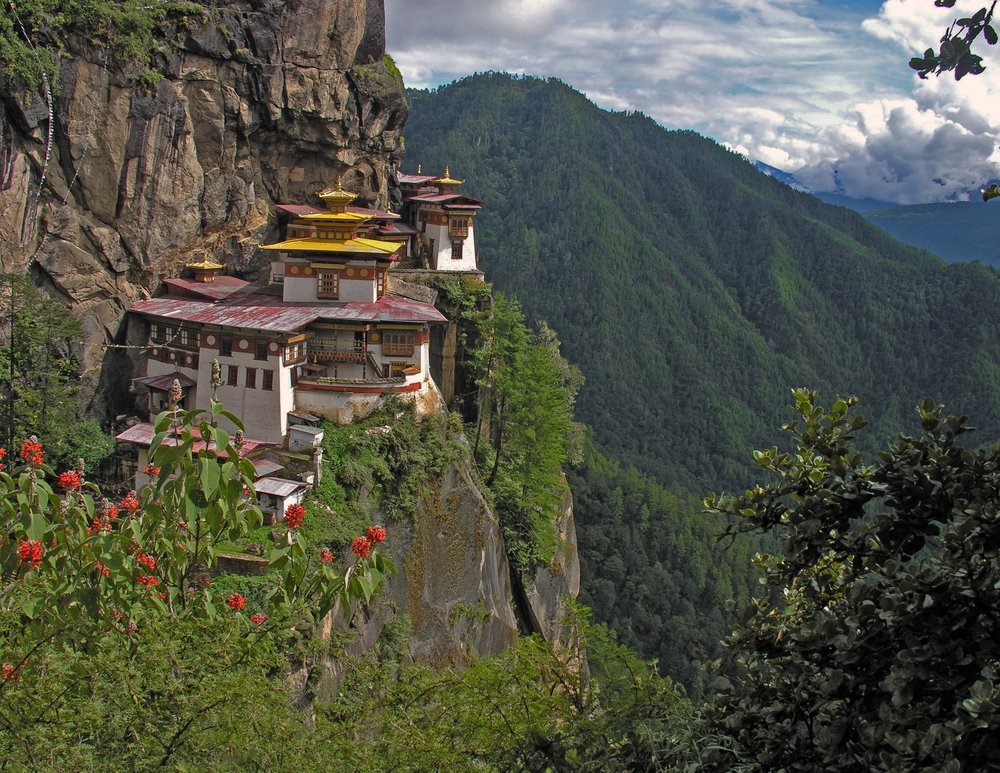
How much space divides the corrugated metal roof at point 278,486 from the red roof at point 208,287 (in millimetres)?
9462

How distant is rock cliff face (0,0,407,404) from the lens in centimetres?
3253

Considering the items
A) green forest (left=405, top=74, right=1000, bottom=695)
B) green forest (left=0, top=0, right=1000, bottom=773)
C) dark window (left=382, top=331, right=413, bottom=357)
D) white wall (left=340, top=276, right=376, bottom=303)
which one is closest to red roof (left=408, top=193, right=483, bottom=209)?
green forest (left=0, top=0, right=1000, bottom=773)

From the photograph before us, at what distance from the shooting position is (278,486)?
29328 mm

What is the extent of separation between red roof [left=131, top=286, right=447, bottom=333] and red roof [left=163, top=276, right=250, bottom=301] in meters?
0.44

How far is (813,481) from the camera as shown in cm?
761

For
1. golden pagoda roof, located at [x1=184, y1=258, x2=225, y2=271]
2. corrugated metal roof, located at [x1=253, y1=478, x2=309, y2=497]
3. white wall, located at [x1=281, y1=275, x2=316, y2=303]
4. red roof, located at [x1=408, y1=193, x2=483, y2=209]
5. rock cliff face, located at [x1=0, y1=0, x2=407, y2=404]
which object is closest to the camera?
corrugated metal roof, located at [x1=253, y1=478, x2=309, y2=497]

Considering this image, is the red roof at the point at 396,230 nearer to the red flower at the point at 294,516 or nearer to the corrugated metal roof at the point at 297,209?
the corrugated metal roof at the point at 297,209

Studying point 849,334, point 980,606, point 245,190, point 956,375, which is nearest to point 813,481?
point 980,606

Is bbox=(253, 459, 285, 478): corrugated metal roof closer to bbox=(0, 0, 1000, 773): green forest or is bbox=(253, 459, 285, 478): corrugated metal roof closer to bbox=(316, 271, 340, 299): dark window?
bbox=(0, 0, 1000, 773): green forest

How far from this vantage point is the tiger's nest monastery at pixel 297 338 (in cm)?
3256

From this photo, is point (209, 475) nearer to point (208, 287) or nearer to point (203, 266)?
point (208, 287)

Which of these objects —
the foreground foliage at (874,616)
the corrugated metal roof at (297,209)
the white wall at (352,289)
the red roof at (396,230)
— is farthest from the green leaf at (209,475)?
the red roof at (396,230)

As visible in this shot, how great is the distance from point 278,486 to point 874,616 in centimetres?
2464

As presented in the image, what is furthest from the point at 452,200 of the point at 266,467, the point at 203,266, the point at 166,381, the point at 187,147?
the point at 266,467
